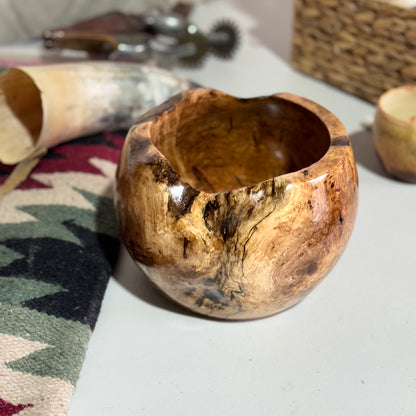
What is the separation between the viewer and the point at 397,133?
2.77ft

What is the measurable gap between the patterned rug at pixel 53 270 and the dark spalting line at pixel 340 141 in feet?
1.07

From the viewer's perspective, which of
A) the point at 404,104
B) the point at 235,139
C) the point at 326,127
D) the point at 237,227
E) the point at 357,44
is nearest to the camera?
the point at 237,227

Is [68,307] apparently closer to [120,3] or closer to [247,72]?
[247,72]

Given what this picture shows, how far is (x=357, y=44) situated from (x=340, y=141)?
571mm

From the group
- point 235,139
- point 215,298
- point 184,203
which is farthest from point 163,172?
point 235,139

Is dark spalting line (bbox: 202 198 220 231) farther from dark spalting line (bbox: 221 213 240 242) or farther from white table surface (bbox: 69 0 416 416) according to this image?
white table surface (bbox: 69 0 416 416)

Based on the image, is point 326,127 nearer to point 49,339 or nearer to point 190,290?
point 190,290

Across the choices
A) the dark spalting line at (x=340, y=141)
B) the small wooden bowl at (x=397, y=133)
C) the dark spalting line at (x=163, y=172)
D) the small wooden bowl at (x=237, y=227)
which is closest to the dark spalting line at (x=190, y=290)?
the small wooden bowl at (x=237, y=227)

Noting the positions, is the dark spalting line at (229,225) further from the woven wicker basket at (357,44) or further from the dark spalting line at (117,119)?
the woven wicker basket at (357,44)

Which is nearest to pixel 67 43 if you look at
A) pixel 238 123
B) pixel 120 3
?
pixel 120 3

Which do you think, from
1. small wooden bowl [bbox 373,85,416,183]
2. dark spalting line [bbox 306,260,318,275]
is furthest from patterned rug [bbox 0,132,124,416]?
small wooden bowl [bbox 373,85,416,183]

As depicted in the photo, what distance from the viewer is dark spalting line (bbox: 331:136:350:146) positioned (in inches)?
23.6

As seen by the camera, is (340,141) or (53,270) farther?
(53,270)

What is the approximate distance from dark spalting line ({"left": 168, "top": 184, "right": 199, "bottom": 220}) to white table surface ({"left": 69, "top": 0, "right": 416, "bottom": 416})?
0.57 ft
